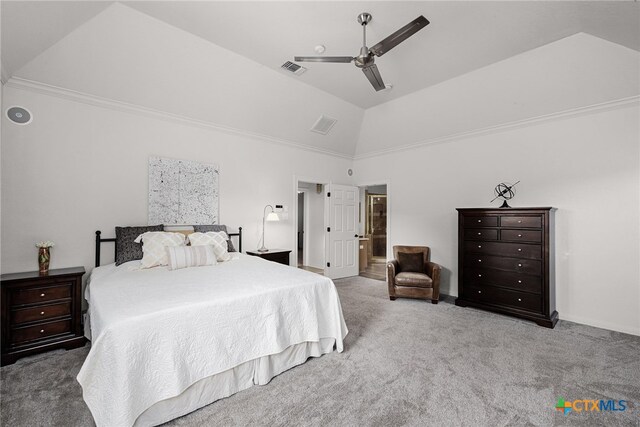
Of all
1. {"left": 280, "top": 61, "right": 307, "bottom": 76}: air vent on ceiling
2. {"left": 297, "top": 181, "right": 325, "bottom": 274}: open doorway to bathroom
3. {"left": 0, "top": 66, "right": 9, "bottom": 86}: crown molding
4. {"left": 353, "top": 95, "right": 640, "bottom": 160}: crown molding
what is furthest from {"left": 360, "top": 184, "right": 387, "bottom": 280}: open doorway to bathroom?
{"left": 0, "top": 66, "right": 9, "bottom": 86}: crown molding

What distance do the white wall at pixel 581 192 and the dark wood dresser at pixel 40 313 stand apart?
510 cm

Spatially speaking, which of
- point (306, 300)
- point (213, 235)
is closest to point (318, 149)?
point (213, 235)

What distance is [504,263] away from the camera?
3.72m

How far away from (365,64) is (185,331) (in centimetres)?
260

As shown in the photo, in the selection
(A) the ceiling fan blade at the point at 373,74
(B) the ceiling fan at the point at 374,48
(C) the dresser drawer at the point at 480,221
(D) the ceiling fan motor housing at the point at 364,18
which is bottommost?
(C) the dresser drawer at the point at 480,221

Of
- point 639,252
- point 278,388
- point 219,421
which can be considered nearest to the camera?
point 219,421

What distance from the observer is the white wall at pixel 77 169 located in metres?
2.91

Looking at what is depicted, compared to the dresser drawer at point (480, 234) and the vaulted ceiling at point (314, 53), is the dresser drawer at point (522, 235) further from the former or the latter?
the vaulted ceiling at point (314, 53)

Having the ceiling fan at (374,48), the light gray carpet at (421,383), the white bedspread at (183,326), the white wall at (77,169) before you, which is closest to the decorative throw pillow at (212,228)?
the white wall at (77,169)

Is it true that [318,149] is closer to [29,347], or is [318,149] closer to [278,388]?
[278,388]

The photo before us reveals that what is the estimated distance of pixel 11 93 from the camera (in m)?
2.91

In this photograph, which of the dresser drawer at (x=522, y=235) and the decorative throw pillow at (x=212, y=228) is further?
the decorative throw pillow at (x=212, y=228)

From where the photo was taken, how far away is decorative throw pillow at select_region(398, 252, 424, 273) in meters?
4.71

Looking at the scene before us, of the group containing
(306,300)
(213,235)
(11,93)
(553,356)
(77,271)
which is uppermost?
(11,93)
